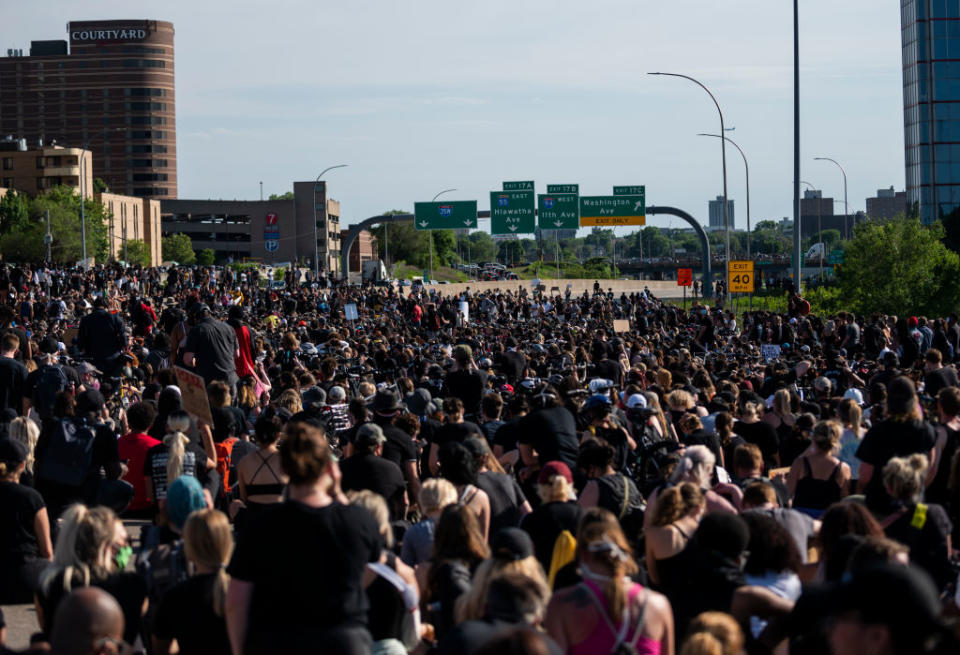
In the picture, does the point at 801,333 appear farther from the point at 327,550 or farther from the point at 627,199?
the point at 627,199

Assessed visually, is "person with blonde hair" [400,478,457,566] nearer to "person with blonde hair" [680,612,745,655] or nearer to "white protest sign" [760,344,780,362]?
"person with blonde hair" [680,612,745,655]

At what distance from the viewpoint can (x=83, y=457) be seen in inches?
366

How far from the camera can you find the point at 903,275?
167 ft

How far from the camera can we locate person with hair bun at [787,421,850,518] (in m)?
8.41

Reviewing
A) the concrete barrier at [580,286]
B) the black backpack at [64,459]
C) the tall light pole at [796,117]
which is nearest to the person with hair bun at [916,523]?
the black backpack at [64,459]

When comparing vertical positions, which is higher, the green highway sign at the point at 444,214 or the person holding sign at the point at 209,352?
the green highway sign at the point at 444,214

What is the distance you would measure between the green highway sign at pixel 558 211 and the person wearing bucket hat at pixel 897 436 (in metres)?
51.1

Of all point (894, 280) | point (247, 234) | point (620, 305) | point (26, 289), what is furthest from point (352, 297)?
point (247, 234)

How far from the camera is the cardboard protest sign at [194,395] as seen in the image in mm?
9788

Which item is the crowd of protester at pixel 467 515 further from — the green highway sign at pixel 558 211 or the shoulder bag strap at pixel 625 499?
the green highway sign at pixel 558 211

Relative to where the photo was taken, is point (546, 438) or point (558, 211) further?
point (558, 211)

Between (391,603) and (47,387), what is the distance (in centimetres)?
729

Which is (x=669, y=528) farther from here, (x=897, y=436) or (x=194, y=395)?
(x=194, y=395)

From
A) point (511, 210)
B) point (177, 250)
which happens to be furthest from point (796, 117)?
point (177, 250)
